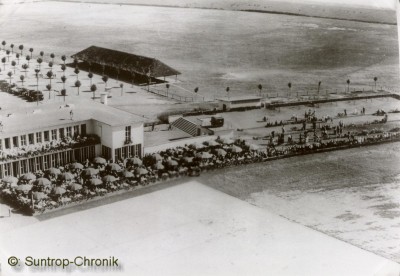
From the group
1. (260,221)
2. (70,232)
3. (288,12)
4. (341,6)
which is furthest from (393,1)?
(70,232)

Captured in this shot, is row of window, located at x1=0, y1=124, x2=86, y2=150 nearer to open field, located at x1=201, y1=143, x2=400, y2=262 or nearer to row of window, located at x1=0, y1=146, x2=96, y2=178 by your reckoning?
row of window, located at x1=0, y1=146, x2=96, y2=178

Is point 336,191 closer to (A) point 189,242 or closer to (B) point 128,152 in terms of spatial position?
(A) point 189,242

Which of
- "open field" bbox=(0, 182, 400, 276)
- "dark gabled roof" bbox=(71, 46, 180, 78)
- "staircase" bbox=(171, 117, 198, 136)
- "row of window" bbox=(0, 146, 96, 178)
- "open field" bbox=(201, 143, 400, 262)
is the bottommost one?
"open field" bbox=(0, 182, 400, 276)

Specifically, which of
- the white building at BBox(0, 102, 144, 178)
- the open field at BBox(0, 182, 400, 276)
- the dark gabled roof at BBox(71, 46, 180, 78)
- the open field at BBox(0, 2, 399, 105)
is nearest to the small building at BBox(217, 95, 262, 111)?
the open field at BBox(0, 2, 399, 105)

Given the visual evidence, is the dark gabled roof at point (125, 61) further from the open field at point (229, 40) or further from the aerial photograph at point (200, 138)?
the open field at point (229, 40)

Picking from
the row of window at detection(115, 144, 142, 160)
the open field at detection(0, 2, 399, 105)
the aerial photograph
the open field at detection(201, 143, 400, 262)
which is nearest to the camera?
the aerial photograph

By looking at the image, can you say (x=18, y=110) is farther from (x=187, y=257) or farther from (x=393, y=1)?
(x=393, y=1)

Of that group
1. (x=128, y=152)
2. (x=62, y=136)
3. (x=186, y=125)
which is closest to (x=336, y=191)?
(x=186, y=125)
